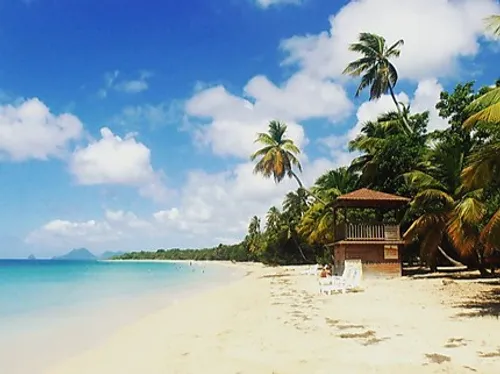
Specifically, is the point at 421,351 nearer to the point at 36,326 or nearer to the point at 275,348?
the point at 275,348

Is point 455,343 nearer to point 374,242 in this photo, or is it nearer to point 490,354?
point 490,354

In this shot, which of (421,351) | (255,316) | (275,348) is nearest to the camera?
(421,351)

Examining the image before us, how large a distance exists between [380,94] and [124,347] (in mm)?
24276

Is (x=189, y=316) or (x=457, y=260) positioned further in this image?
(x=457, y=260)

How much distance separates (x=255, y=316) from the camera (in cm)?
1189

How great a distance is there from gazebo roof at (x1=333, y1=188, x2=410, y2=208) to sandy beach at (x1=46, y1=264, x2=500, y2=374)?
7.02 m

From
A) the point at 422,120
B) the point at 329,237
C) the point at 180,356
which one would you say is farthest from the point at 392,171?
the point at 180,356

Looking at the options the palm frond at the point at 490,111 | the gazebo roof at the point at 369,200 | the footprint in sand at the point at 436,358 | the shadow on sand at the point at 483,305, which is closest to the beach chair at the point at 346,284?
the gazebo roof at the point at 369,200

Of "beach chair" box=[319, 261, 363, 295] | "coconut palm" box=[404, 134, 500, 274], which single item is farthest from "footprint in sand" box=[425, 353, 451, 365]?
"coconut palm" box=[404, 134, 500, 274]

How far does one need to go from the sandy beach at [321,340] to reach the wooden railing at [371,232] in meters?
6.91

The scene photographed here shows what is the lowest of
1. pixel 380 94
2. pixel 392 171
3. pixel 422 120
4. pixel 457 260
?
pixel 457 260

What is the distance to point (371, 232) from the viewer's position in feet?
68.7

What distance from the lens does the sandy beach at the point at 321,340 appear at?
21.4 feet

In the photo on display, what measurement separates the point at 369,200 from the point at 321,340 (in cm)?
1313
